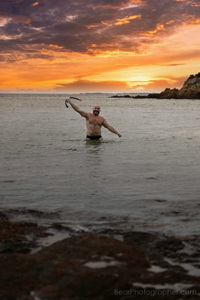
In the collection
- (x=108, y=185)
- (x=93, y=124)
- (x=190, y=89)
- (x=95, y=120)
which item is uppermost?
(x=190, y=89)

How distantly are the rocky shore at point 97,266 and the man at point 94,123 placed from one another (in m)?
12.2

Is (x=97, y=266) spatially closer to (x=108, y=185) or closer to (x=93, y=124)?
(x=108, y=185)

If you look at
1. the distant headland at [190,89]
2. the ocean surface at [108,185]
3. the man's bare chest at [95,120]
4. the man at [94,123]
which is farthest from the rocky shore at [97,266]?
the distant headland at [190,89]

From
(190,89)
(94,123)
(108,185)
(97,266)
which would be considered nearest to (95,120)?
(94,123)

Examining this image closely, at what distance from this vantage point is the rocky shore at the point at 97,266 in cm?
413

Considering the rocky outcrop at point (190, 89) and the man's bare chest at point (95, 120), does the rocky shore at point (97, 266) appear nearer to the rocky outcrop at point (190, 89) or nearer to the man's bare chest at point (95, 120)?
the man's bare chest at point (95, 120)

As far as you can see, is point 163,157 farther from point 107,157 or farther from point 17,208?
point 17,208

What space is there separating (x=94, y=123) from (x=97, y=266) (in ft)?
46.3

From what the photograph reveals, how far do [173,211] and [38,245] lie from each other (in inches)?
129

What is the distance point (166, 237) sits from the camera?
236 inches

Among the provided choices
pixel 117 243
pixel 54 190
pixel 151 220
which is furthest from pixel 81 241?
pixel 54 190

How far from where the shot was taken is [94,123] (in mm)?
18531

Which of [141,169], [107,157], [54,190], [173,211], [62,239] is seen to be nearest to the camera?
[62,239]

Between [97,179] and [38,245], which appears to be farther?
[97,179]
